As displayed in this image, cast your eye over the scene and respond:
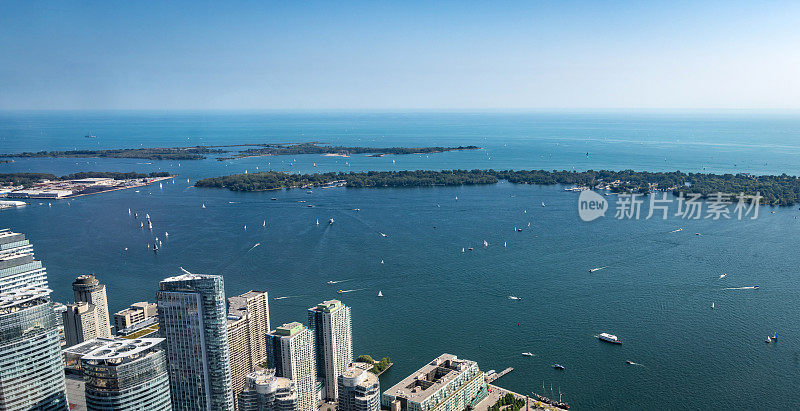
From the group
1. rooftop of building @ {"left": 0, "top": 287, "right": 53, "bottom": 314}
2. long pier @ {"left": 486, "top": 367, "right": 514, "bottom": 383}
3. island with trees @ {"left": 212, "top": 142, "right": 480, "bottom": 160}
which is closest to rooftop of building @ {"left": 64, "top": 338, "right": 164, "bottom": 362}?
rooftop of building @ {"left": 0, "top": 287, "right": 53, "bottom": 314}

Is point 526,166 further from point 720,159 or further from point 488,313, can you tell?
point 488,313

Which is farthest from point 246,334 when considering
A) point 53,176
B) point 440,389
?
point 53,176

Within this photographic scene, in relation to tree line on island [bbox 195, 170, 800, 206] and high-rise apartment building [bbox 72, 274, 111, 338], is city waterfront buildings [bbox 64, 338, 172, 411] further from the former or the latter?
tree line on island [bbox 195, 170, 800, 206]

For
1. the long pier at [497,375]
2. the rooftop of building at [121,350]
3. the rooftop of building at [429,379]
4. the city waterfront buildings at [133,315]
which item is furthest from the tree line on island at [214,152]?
the rooftop of building at [121,350]
